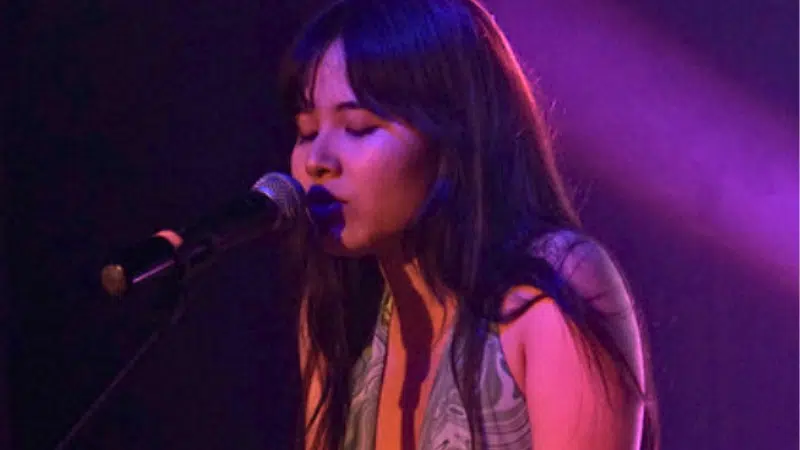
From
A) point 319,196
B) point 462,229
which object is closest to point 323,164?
point 319,196

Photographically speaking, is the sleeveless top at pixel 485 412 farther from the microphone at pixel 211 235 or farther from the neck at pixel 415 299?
the microphone at pixel 211 235

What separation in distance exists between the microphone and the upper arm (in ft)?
0.97

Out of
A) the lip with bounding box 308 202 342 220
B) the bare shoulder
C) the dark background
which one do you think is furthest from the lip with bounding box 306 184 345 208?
the dark background

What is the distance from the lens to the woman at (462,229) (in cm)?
105

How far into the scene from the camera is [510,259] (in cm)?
114

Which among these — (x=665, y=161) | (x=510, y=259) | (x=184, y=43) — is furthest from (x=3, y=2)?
(x=665, y=161)

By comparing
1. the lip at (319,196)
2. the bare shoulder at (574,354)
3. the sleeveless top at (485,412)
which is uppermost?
the lip at (319,196)

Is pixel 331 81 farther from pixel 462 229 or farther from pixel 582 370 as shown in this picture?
pixel 582 370

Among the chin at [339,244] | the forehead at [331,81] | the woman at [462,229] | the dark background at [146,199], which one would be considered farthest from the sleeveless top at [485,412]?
the dark background at [146,199]

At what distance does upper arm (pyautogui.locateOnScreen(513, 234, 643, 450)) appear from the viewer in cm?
104

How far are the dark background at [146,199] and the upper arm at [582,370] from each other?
0.66 metres

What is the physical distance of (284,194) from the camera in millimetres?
966

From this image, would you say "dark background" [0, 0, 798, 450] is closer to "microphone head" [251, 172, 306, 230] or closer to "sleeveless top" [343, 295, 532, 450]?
"sleeveless top" [343, 295, 532, 450]

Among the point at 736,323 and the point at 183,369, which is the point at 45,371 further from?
the point at 736,323
